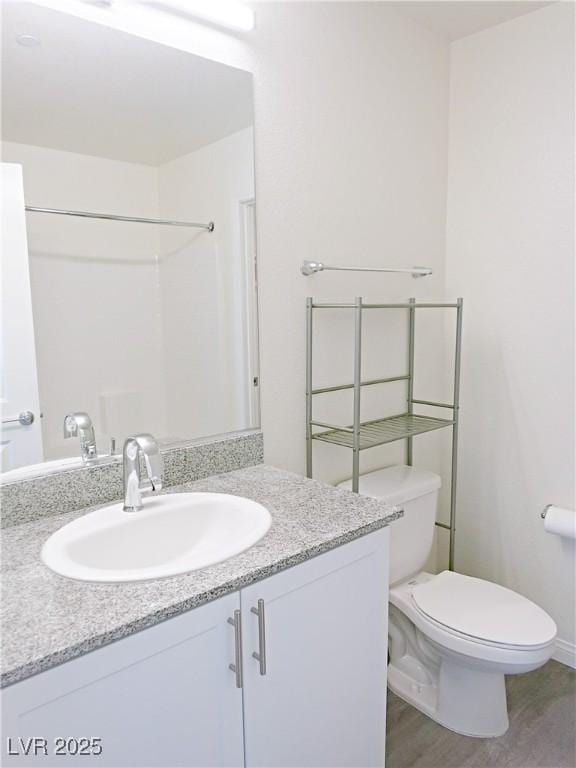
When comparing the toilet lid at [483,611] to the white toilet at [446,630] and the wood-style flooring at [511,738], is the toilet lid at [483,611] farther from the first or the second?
the wood-style flooring at [511,738]

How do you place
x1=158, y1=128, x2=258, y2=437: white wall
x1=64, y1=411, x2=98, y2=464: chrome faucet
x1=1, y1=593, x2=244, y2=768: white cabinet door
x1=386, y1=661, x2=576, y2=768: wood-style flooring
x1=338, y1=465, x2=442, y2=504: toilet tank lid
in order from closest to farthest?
x1=1, y1=593, x2=244, y2=768: white cabinet door < x1=64, y1=411, x2=98, y2=464: chrome faucet < x1=158, y1=128, x2=258, y2=437: white wall < x1=386, y1=661, x2=576, y2=768: wood-style flooring < x1=338, y1=465, x2=442, y2=504: toilet tank lid

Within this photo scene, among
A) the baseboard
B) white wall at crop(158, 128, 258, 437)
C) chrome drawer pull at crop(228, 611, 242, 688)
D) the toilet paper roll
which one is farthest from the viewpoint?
the baseboard

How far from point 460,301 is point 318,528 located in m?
1.19

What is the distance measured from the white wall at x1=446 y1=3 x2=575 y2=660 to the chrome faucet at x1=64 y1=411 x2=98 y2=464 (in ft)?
5.16

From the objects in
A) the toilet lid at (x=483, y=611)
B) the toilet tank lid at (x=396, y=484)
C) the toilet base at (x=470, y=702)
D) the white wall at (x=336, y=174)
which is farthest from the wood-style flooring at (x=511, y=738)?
the white wall at (x=336, y=174)

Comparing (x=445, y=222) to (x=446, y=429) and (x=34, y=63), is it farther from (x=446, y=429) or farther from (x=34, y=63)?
(x=34, y=63)

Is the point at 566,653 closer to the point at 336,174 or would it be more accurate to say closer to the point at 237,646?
the point at 237,646

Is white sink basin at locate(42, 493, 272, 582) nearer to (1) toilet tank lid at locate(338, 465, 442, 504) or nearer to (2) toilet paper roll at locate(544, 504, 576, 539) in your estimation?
(1) toilet tank lid at locate(338, 465, 442, 504)

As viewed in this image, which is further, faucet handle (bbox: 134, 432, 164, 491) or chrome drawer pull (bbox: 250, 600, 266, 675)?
faucet handle (bbox: 134, 432, 164, 491)

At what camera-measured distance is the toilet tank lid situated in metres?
1.93

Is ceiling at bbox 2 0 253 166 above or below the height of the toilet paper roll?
above

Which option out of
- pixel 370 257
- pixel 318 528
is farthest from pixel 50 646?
pixel 370 257

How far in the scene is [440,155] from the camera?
2.33 metres

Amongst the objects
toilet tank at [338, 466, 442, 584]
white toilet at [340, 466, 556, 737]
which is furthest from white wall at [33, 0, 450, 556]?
white toilet at [340, 466, 556, 737]
